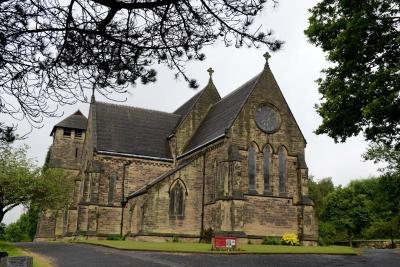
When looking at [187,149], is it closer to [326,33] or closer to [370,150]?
[370,150]

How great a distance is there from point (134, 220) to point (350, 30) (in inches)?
934

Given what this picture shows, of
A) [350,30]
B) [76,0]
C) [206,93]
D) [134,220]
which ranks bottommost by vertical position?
[134,220]

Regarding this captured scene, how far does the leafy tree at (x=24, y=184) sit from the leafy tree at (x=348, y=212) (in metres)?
37.5

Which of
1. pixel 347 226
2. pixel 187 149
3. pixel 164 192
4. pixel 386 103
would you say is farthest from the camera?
pixel 347 226

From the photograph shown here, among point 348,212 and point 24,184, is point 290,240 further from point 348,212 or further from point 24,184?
point 348,212

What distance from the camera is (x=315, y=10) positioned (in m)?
18.1

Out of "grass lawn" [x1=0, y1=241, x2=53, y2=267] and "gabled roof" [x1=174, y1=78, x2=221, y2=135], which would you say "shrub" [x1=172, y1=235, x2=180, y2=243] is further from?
A: "gabled roof" [x1=174, y1=78, x2=221, y2=135]

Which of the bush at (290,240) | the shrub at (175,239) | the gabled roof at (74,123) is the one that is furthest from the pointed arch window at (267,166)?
the gabled roof at (74,123)

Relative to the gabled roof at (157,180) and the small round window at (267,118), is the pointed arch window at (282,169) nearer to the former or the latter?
the small round window at (267,118)

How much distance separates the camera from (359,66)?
16234mm

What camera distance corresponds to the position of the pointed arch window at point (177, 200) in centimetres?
3316

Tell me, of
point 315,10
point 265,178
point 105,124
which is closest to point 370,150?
point 265,178

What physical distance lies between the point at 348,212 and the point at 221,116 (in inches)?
1184

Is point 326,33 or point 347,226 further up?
point 326,33
